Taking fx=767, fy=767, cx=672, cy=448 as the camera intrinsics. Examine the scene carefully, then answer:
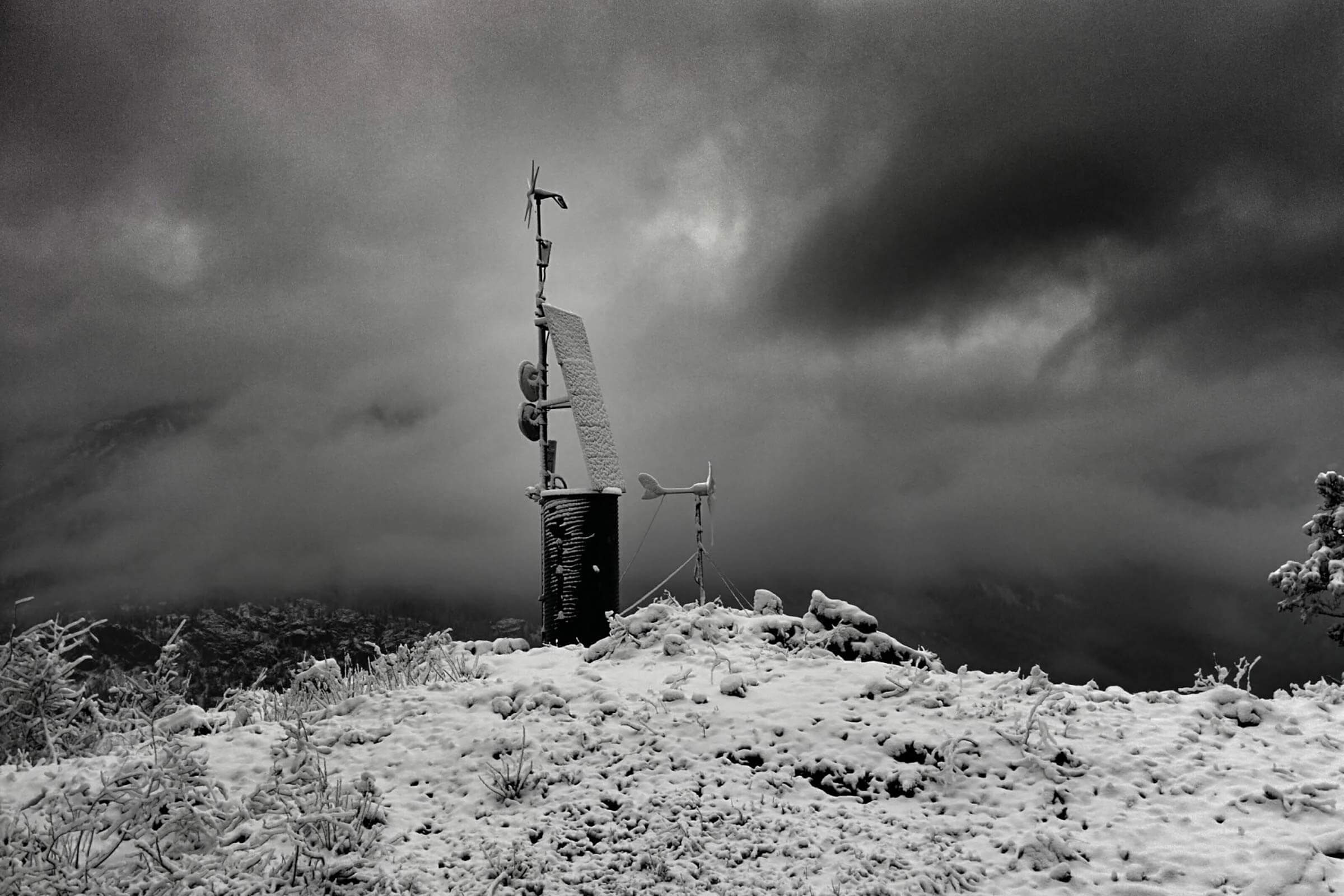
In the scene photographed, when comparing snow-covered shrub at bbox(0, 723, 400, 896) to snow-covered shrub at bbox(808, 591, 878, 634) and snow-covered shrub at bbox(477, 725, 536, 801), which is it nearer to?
snow-covered shrub at bbox(477, 725, 536, 801)

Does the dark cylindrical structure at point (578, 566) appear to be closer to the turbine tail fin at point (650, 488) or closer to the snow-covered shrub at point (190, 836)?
the turbine tail fin at point (650, 488)

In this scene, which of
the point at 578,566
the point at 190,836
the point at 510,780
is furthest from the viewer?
the point at 578,566

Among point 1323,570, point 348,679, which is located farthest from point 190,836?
point 1323,570

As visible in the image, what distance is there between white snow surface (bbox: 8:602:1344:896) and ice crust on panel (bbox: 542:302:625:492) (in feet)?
16.5

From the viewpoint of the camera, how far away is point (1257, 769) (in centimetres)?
Result: 673

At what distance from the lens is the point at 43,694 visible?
22.3ft

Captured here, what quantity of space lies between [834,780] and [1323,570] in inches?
745

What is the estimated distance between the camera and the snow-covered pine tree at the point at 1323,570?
61.1 feet

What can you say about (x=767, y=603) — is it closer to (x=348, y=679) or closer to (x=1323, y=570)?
(x=348, y=679)

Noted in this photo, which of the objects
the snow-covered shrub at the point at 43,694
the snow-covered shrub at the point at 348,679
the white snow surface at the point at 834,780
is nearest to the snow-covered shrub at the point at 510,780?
the white snow surface at the point at 834,780

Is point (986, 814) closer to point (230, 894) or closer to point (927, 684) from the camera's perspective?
point (927, 684)

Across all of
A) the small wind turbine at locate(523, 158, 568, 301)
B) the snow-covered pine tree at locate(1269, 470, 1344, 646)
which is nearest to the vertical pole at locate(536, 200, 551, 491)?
the small wind turbine at locate(523, 158, 568, 301)

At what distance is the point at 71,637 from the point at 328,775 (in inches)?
106

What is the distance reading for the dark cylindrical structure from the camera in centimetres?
1279
